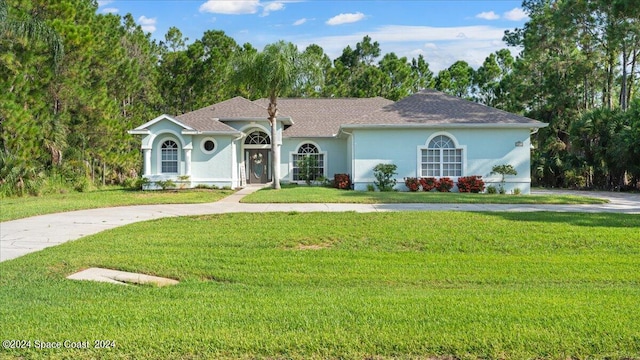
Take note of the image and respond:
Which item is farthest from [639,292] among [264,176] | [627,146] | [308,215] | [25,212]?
[264,176]

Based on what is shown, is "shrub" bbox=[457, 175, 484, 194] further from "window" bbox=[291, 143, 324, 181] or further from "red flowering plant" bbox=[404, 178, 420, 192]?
"window" bbox=[291, 143, 324, 181]

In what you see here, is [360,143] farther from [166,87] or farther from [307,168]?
[166,87]

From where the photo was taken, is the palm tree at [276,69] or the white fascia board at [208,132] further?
the white fascia board at [208,132]

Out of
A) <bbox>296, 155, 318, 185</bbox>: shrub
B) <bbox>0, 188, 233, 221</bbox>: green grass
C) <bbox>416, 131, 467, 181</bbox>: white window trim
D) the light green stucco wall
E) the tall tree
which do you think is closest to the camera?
<bbox>0, 188, 233, 221</bbox>: green grass

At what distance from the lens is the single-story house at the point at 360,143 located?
78.6 ft

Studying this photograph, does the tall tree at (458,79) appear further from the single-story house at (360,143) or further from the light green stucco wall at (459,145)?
the light green stucco wall at (459,145)

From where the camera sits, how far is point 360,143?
79.2ft

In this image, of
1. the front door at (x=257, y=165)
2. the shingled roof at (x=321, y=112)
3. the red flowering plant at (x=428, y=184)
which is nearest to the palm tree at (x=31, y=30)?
the front door at (x=257, y=165)

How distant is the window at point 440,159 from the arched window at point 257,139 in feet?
31.8

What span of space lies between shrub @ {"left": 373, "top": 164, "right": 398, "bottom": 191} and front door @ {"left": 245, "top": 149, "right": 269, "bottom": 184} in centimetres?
835

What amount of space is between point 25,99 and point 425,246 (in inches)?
851

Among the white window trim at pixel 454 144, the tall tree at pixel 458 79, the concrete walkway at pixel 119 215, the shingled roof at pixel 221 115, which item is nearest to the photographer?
the concrete walkway at pixel 119 215

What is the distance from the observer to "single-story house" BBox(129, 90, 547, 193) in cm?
2395

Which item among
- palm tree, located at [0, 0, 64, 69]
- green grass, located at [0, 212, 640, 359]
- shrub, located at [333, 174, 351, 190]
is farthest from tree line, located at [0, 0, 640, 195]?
green grass, located at [0, 212, 640, 359]
